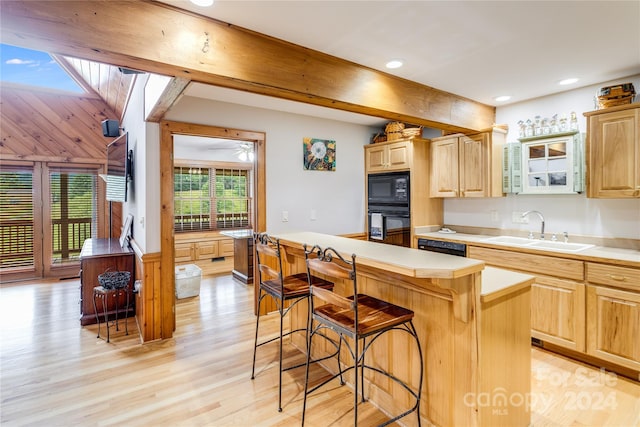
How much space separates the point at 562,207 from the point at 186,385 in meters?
3.82

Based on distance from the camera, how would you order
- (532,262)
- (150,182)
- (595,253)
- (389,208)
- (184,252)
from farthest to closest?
(184,252) < (389,208) < (150,182) < (532,262) < (595,253)

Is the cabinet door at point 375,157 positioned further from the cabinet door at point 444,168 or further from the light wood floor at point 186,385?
the light wood floor at point 186,385

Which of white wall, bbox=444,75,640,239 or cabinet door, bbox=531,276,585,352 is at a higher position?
white wall, bbox=444,75,640,239

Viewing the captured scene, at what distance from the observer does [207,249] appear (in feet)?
22.8

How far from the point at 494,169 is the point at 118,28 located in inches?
139

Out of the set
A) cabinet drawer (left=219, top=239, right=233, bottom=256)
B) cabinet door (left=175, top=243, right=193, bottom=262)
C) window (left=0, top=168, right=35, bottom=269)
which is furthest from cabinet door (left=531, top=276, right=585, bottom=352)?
window (left=0, top=168, right=35, bottom=269)

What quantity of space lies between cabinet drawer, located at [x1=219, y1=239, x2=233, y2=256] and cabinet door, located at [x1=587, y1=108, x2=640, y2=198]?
20.8 feet

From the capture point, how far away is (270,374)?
252cm

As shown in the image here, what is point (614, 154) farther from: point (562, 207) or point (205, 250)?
point (205, 250)

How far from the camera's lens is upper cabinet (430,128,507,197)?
349 cm

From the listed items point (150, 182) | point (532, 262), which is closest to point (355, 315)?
point (532, 262)

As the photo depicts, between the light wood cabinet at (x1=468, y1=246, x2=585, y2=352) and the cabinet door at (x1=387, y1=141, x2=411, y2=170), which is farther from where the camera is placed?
the cabinet door at (x1=387, y1=141, x2=411, y2=170)

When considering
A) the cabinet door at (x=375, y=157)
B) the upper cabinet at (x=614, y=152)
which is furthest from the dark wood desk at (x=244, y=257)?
the upper cabinet at (x=614, y=152)

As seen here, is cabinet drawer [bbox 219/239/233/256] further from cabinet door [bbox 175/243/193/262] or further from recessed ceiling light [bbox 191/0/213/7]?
recessed ceiling light [bbox 191/0/213/7]
